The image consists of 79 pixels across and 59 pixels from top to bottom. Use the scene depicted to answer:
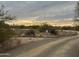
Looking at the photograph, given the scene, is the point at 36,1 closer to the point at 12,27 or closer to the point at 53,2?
the point at 53,2

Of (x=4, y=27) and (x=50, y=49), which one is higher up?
(x=4, y=27)

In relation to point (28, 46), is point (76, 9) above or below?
above

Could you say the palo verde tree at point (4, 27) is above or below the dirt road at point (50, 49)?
above

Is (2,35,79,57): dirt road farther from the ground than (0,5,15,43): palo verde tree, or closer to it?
closer to it

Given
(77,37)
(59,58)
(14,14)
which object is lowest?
(59,58)

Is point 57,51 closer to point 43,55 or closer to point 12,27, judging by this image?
point 43,55

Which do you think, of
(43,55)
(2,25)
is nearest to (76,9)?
(43,55)
